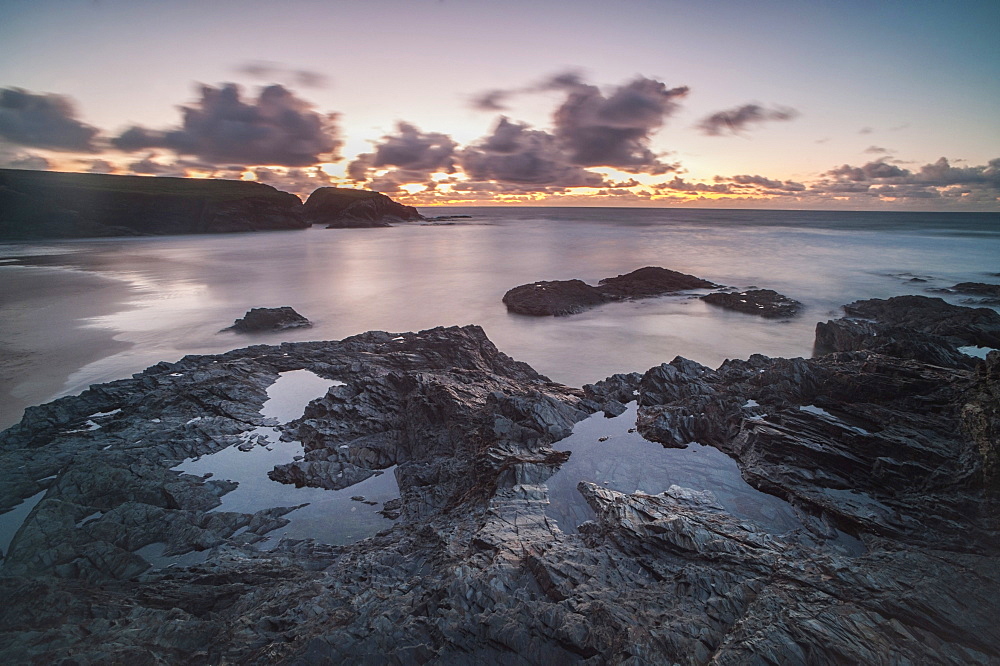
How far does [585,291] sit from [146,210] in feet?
244

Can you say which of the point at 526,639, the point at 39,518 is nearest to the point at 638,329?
the point at 526,639

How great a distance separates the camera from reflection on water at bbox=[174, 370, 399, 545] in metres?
5.88

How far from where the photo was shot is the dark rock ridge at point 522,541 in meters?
3.43

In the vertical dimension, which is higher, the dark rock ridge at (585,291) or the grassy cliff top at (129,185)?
the grassy cliff top at (129,185)

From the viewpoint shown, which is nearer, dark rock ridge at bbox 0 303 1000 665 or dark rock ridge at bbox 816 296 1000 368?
dark rock ridge at bbox 0 303 1000 665

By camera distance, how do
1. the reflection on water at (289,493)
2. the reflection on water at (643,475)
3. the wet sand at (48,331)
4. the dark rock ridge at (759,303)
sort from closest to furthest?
1. the reflection on water at (643,475)
2. the reflection on water at (289,493)
3. the wet sand at (48,331)
4. the dark rock ridge at (759,303)

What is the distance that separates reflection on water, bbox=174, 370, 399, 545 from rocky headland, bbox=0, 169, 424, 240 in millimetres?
70368

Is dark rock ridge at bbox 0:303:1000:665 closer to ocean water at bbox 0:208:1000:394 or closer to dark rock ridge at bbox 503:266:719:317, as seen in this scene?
ocean water at bbox 0:208:1000:394

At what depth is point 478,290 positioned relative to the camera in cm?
2659

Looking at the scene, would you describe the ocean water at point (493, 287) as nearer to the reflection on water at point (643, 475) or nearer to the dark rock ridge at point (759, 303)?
the dark rock ridge at point (759, 303)

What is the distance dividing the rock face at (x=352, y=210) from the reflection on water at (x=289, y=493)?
296 ft

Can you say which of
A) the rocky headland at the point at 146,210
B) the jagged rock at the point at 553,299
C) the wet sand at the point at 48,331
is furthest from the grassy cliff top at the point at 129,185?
the jagged rock at the point at 553,299

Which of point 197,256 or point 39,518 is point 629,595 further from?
point 197,256

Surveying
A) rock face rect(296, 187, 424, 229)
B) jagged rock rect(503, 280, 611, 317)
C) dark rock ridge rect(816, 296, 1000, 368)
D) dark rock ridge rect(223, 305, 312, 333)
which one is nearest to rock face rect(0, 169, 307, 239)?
rock face rect(296, 187, 424, 229)
